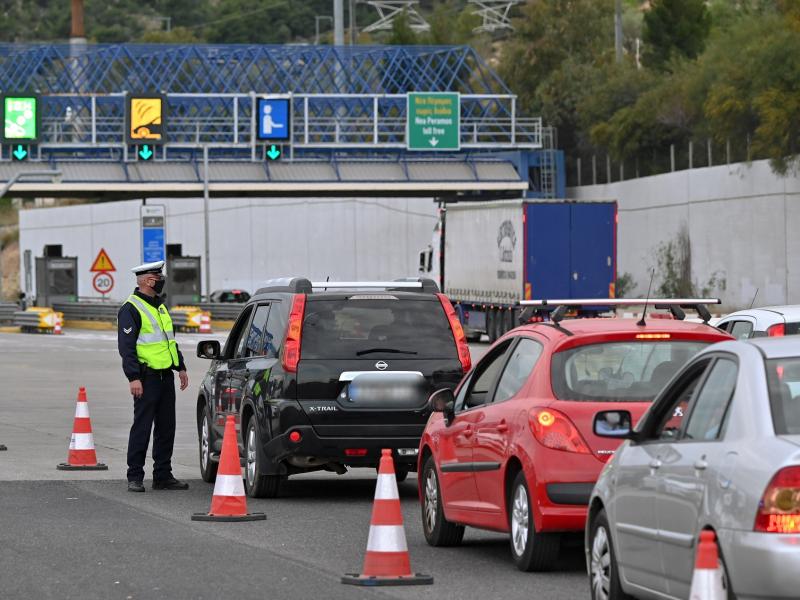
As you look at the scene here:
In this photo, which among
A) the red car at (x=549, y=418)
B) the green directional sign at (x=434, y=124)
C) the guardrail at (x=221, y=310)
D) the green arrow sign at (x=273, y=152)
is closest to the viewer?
the red car at (x=549, y=418)

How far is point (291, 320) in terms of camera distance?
14281mm

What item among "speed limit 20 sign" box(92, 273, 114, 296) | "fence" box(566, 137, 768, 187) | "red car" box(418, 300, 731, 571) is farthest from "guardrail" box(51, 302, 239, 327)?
"red car" box(418, 300, 731, 571)

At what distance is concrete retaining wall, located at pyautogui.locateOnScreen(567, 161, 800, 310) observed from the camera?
5069 centimetres

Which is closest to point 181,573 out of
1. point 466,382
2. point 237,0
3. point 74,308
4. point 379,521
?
point 379,521

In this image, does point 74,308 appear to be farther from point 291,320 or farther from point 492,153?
point 291,320

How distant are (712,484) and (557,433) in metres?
3.03

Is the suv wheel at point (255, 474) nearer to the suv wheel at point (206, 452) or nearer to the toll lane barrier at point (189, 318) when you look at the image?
the suv wheel at point (206, 452)

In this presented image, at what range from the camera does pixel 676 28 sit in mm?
94062

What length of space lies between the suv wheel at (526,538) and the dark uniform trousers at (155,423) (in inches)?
207

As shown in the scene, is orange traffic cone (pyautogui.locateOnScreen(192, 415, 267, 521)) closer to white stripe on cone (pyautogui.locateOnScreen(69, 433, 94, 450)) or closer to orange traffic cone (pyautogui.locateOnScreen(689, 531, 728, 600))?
white stripe on cone (pyautogui.locateOnScreen(69, 433, 94, 450))

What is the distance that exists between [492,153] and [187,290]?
52.4 ft

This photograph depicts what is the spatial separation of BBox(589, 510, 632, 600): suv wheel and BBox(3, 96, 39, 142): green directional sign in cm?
6070

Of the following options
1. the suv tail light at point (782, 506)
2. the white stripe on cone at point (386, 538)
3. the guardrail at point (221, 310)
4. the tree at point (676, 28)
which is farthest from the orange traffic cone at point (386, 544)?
the tree at point (676, 28)

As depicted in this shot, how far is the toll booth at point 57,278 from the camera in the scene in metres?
71.6
